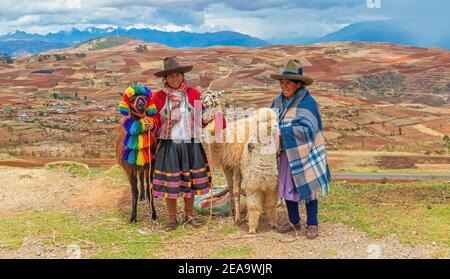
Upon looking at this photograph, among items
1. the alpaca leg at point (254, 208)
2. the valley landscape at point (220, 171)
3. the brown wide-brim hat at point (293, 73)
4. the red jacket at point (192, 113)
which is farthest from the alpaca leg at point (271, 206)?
the brown wide-brim hat at point (293, 73)

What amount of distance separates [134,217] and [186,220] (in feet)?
2.52

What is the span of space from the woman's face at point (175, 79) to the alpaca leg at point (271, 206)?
1.77m

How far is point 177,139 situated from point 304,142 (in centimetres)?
160

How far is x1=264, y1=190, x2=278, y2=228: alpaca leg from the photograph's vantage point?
5.34 meters

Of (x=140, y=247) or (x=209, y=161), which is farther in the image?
(x=209, y=161)

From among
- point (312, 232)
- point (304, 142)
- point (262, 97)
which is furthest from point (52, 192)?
point (262, 97)

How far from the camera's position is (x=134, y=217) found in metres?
6.01

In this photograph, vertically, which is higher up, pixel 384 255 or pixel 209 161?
pixel 209 161

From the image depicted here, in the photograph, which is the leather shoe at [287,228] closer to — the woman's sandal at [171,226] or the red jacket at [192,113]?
the woman's sandal at [171,226]

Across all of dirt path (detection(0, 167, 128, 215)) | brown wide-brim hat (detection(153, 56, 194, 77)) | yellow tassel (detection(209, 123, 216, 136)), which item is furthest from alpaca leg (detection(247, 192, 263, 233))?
dirt path (detection(0, 167, 128, 215))

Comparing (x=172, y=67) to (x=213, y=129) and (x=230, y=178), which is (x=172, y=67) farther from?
(x=230, y=178)

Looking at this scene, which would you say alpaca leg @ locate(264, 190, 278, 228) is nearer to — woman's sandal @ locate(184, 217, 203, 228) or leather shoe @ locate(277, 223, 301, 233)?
leather shoe @ locate(277, 223, 301, 233)
